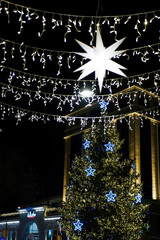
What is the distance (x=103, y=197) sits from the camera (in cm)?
1673

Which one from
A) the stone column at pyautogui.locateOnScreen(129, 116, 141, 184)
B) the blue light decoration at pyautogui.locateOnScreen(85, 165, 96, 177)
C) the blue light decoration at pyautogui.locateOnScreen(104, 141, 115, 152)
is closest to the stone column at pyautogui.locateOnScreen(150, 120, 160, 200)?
the stone column at pyautogui.locateOnScreen(129, 116, 141, 184)

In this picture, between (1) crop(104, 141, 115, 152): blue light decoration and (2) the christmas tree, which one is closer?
(2) the christmas tree

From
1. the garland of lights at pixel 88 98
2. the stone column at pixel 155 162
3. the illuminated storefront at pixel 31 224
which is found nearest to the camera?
the garland of lights at pixel 88 98

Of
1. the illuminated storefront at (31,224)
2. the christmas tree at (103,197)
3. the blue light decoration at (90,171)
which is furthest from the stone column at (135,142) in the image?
the illuminated storefront at (31,224)

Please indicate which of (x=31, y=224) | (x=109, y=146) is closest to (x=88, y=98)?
(x=109, y=146)

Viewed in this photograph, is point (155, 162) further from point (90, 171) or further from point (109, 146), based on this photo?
point (90, 171)

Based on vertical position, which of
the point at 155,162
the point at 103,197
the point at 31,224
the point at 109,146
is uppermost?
the point at 155,162

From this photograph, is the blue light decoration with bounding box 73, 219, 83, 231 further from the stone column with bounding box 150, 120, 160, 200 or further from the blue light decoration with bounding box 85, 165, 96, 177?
the stone column with bounding box 150, 120, 160, 200

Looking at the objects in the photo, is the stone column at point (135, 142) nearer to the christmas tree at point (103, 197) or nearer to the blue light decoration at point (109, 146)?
the christmas tree at point (103, 197)

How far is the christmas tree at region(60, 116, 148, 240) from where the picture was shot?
16261mm

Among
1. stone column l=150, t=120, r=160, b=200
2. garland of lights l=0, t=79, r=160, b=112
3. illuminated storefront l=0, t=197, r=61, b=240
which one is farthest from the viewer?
illuminated storefront l=0, t=197, r=61, b=240

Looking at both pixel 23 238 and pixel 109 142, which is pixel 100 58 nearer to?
pixel 109 142

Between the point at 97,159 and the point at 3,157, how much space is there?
15.9 metres

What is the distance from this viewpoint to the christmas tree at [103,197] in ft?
53.3
